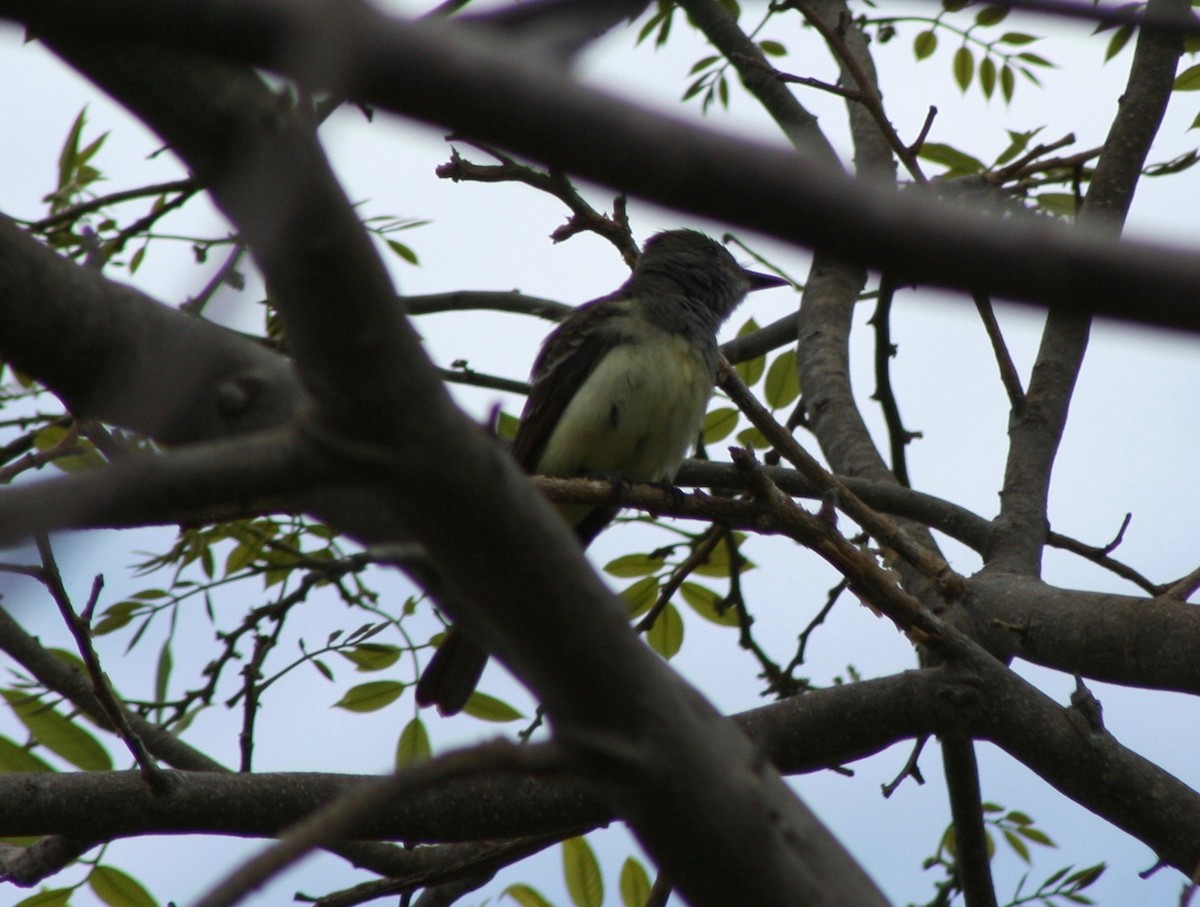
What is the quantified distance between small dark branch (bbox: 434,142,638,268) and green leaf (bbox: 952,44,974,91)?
2.42 meters

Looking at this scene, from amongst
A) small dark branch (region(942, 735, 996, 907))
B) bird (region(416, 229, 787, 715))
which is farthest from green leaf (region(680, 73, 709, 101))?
small dark branch (region(942, 735, 996, 907))

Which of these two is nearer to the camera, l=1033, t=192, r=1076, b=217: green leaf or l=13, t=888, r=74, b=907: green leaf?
l=13, t=888, r=74, b=907: green leaf

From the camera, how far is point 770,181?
932 mm

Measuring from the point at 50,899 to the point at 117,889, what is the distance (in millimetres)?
229

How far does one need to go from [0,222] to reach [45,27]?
1.06 metres

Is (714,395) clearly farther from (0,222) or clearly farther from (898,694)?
(0,222)

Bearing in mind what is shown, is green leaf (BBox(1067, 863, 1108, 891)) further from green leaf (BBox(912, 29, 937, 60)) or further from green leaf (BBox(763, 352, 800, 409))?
green leaf (BBox(912, 29, 937, 60))

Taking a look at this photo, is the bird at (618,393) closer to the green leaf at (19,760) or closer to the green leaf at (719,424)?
the green leaf at (719,424)

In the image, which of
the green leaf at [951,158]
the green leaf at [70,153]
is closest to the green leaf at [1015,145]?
the green leaf at [951,158]

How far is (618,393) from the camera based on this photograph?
5.69m

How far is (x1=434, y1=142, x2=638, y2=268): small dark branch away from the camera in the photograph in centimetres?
417

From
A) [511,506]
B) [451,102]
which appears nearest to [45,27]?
[451,102]

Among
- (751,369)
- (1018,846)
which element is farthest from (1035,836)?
(751,369)

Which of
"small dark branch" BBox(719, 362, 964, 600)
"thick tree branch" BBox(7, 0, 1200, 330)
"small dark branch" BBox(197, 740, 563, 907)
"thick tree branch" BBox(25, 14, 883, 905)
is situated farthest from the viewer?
"small dark branch" BBox(719, 362, 964, 600)
